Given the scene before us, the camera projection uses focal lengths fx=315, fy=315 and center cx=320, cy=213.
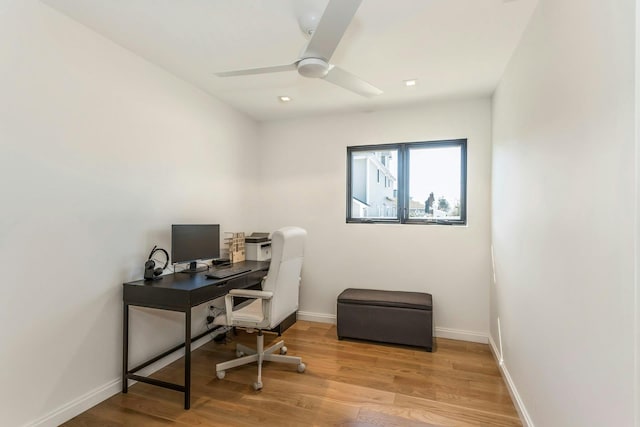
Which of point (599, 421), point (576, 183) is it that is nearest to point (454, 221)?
point (576, 183)

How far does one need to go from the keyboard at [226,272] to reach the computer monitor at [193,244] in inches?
8.9

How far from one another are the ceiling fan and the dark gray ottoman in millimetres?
2017

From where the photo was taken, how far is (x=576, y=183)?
51.3 inches

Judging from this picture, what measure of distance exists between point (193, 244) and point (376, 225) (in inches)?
78.7

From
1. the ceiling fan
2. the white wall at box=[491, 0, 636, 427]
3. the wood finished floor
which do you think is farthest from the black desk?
the white wall at box=[491, 0, 636, 427]

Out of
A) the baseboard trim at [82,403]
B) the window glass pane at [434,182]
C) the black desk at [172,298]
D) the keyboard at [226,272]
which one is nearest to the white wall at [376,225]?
the window glass pane at [434,182]

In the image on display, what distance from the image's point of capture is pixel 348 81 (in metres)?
2.26

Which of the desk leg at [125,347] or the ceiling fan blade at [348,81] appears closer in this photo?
the ceiling fan blade at [348,81]

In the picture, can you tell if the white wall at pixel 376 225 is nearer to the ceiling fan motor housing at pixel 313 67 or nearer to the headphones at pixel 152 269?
the headphones at pixel 152 269

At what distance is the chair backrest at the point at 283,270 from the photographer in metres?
A: 2.34

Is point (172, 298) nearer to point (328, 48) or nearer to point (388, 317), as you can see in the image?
point (328, 48)

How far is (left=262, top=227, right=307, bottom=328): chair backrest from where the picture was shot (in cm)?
234

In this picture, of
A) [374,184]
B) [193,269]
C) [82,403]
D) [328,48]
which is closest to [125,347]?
[82,403]

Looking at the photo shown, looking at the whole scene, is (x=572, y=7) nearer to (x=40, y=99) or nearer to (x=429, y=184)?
(x=429, y=184)
